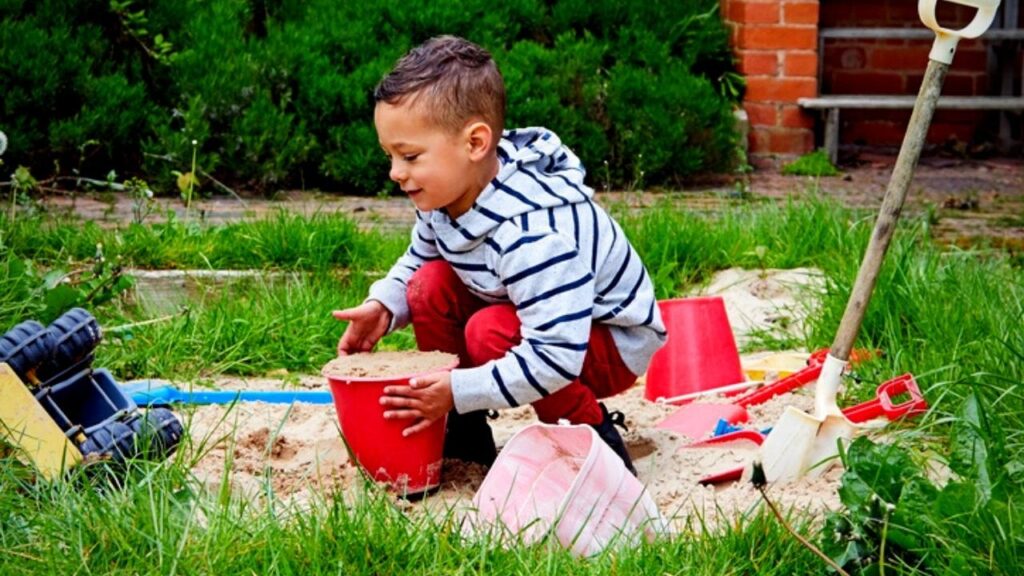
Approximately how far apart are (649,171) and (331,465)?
3.43 metres

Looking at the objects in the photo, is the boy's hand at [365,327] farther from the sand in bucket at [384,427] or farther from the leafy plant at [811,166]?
the leafy plant at [811,166]

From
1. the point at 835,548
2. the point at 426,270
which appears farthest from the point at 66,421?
the point at 835,548

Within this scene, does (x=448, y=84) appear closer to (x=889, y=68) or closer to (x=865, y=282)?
(x=865, y=282)

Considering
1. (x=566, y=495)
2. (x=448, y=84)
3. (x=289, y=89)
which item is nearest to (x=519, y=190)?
(x=448, y=84)

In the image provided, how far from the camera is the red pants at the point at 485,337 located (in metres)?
2.81

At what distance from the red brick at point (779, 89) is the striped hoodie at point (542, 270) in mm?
3959

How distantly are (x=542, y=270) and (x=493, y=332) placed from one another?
0.59ft

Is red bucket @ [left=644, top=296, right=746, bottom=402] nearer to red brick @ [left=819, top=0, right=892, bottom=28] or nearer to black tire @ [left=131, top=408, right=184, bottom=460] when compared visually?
black tire @ [left=131, top=408, right=184, bottom=460]

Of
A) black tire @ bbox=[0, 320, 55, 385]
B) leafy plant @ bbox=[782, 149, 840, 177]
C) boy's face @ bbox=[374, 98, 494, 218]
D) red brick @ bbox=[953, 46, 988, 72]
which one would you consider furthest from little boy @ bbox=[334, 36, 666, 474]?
red brick @ bbox=[953, 46, 988, 72]

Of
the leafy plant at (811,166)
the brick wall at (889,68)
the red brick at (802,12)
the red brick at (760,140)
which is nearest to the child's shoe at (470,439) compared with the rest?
the leafy plant at (811,166)

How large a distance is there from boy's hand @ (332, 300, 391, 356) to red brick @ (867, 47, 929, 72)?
5.14 metres

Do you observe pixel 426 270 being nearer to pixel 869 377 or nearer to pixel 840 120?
pixel 869 377

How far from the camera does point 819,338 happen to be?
3.81 metres

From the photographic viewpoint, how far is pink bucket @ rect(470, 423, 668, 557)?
2.42 metres
